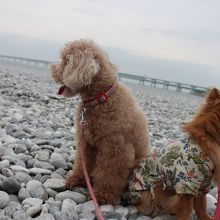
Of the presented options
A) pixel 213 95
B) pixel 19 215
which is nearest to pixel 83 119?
pixel 19 215

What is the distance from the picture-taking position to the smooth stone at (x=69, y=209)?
3855 millimetres

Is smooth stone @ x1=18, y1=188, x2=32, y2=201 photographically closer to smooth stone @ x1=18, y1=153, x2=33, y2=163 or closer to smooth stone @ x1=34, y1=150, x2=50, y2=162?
smooth stone @ x1=18, y1=153, x2=33, y2=163

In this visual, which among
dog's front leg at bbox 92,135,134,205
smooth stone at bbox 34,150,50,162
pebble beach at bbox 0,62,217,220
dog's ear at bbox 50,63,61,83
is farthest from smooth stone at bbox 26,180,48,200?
dog's ear at bbox 50,63,61,83

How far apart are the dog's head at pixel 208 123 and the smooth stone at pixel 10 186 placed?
5.55ft

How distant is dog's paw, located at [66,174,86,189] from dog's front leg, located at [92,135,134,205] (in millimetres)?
271

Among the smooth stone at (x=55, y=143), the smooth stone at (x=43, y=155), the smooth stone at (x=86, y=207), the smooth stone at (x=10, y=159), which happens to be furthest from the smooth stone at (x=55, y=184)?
the smooth stone at (x=55, y=143)

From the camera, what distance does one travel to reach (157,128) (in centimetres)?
1027

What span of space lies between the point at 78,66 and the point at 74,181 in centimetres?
123

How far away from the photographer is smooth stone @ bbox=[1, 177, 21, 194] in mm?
4105

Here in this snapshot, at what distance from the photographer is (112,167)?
442cm

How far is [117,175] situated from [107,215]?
459mm

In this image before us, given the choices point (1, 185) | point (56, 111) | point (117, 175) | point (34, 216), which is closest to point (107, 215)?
point (117, 175)

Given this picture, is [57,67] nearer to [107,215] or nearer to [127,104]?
[127,104]

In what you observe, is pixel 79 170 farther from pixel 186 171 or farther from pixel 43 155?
pixel 186 171
